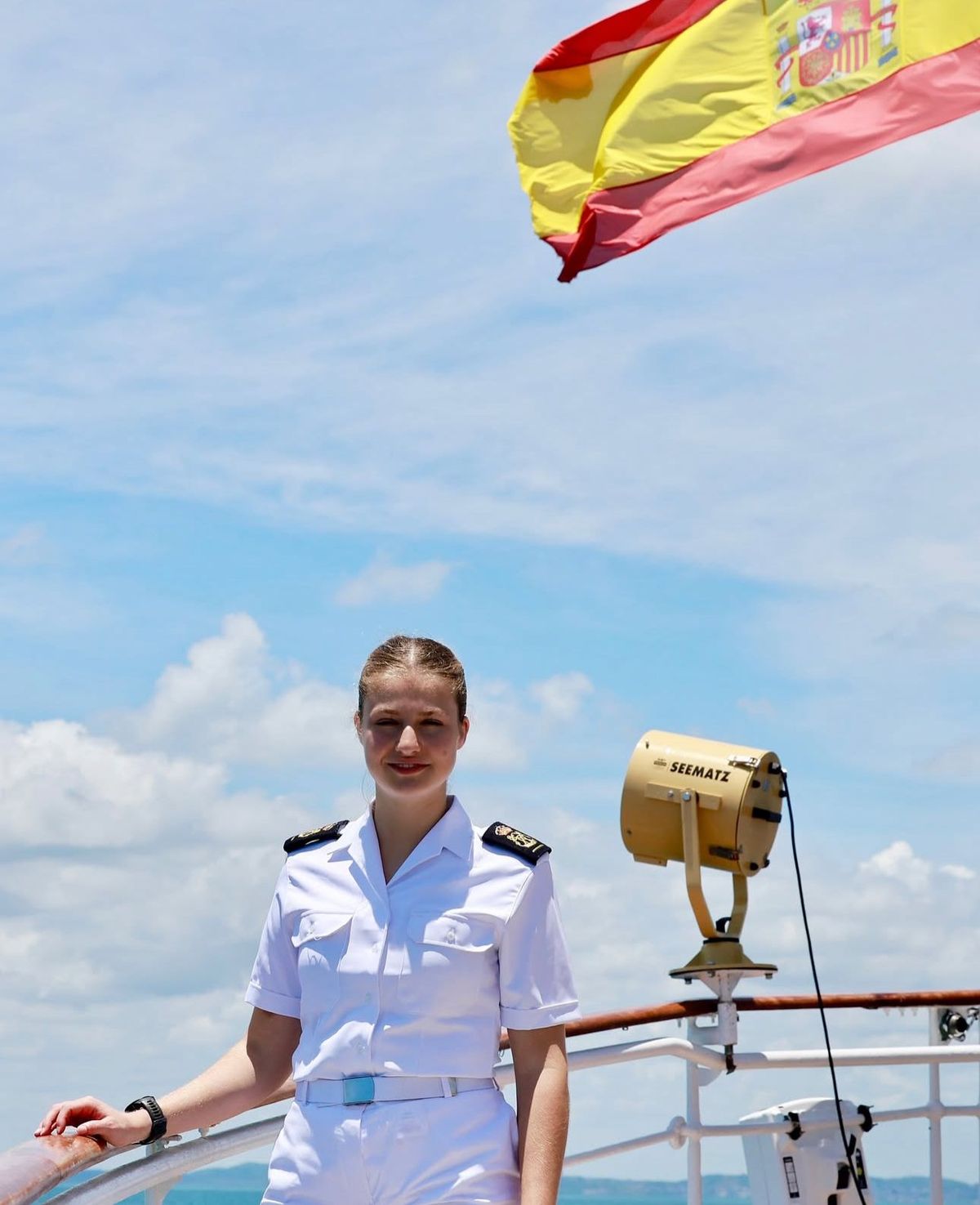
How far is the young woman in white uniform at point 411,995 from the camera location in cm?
203

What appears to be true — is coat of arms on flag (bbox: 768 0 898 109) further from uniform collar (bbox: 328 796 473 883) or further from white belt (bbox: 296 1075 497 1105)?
white belt (bbox: 296 1075 497 1105)

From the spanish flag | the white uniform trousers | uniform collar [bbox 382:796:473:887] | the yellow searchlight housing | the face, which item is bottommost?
the white uniform trousers

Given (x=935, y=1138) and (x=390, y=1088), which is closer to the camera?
(x=390, y=1088)

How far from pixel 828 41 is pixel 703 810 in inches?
120

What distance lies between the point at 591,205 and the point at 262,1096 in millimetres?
4352

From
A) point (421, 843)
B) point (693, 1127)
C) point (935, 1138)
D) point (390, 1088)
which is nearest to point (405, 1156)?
point (390, 1088)

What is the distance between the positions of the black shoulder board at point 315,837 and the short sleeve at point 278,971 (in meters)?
0.06

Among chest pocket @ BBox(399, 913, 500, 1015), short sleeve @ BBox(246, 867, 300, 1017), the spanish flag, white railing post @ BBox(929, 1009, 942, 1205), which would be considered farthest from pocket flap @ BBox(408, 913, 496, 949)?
the spanish flag

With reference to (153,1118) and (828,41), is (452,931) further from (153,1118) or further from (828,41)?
(828,41)

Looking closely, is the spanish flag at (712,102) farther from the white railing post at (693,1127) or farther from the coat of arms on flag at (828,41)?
the white railing post at (693,1127)

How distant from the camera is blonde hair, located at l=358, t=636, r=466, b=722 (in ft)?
7.09

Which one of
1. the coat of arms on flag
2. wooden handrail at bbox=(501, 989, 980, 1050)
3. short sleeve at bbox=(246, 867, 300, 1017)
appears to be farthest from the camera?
the coat of arms on flag

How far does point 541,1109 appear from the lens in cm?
207

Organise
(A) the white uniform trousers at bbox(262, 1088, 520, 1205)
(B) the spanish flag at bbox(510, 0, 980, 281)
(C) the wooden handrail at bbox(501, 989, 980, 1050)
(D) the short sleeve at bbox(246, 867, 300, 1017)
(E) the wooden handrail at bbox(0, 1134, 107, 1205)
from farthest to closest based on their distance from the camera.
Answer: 1. (B) the spanish flag at bbox(510, 0, 980, 281)
2. (C) the wooden handrail at bbox(501, 989, 980, 1050)
3. (D) the short sleeve at bbox(246, 867, 300, 1017)
4. (A) the white uniform trousers at bbox(262, 1088, 520, 1205)
5. (E) the wooden handrail at bbox(0, 1134, 107, 1205)
